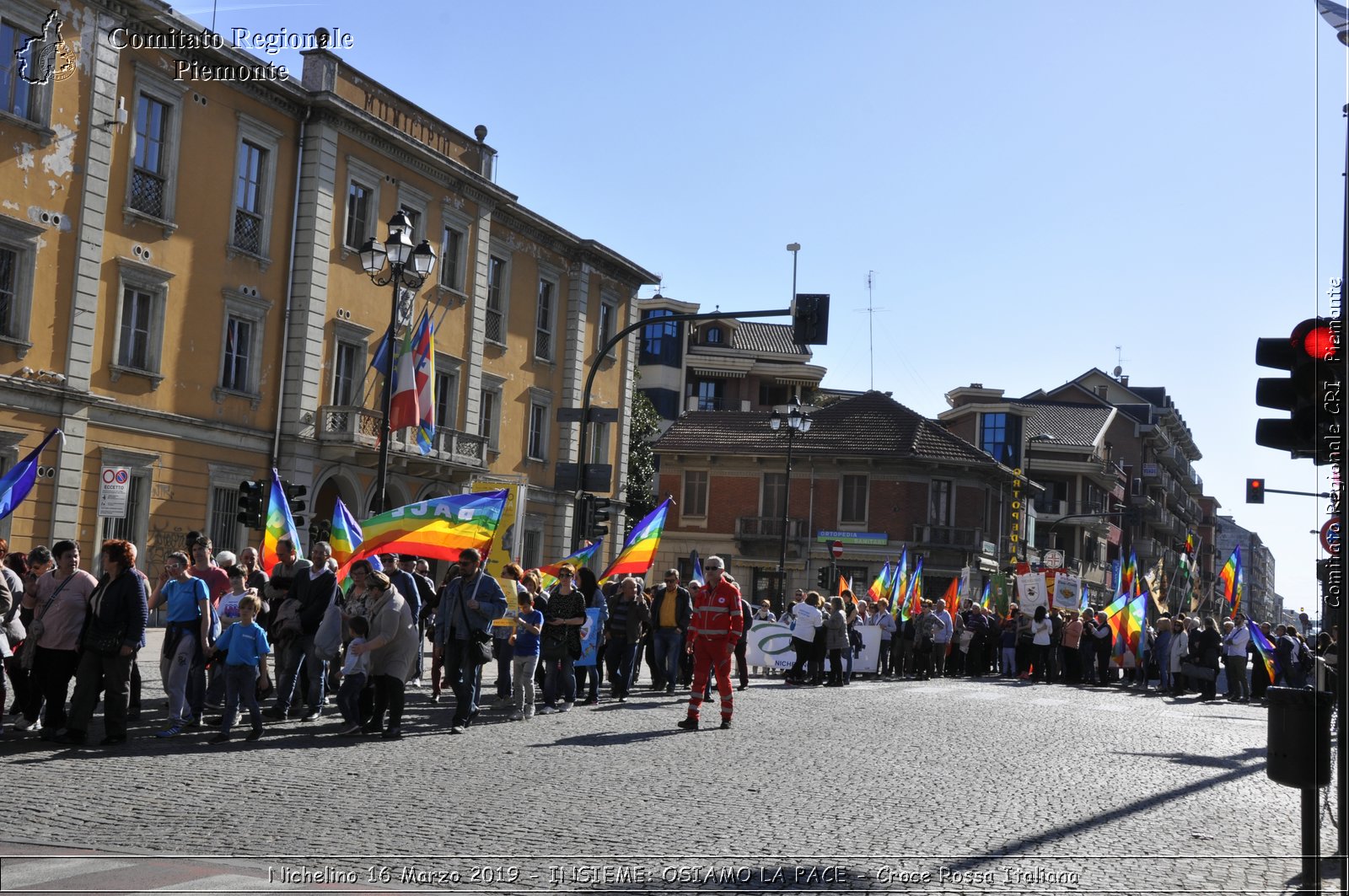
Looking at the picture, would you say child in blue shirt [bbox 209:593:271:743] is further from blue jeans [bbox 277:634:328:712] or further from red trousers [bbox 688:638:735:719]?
red trousers [bbox 688:638:735:719]

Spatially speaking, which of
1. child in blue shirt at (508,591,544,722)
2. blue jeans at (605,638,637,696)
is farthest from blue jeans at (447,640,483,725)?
blue jeans at (605,638,637,696)

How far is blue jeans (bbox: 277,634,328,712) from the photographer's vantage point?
1389cm

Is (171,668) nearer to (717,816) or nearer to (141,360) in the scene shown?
(717,816)

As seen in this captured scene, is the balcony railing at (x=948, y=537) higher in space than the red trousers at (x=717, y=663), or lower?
higher

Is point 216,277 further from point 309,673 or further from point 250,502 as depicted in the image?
point 309,673

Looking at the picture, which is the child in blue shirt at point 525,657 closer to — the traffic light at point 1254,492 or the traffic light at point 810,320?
the traffic light at point 810,320

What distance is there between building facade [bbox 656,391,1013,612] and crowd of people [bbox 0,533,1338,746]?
37641 millimetres

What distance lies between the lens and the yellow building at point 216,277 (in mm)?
25484

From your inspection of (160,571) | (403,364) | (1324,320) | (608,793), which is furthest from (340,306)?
(1324,320)

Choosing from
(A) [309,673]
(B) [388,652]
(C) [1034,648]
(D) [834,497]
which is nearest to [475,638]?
(B) [388,652]

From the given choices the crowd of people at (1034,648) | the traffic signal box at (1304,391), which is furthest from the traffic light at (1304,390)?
the crowd of people at (1034,648)

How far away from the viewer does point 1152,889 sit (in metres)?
7.53

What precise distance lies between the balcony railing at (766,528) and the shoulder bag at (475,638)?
45.0 metres

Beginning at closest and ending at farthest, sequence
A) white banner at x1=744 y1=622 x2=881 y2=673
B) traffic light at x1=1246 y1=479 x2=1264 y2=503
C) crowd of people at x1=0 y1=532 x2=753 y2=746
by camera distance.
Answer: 1. crowd of people at x1=0 y1=532 x2=753 y2=746
2. white banner at x1=744 y1=622 x2=881 y2=673
3. traffic light at x1=1246 y1=479 x2=1264 y2=503
